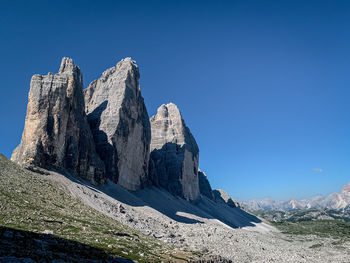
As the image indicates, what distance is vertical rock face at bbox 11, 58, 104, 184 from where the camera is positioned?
5125cm

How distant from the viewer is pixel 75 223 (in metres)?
27.6

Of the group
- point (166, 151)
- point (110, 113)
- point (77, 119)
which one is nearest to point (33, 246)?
point (77, 119)

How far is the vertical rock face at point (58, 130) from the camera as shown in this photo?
51250 mm

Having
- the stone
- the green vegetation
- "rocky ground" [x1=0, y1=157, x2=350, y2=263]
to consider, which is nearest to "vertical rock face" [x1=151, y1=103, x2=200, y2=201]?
the green vegetation

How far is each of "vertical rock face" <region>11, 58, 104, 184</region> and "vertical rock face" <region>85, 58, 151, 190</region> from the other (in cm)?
922

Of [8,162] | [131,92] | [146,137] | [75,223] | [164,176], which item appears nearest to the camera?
[75,223]

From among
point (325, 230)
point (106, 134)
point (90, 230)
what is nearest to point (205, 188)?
point (325, 230)

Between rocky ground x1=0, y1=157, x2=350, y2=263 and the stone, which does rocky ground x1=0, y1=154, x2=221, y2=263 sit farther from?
the stone

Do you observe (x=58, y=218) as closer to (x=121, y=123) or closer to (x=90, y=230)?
(x=90, y=230)

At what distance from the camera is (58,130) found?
53719 millimetres

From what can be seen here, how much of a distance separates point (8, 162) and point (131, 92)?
154ft

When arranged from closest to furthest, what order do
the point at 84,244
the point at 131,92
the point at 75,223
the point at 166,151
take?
the point at 84,244
the point at 75,223
the point at 131,92
the point at 166,151

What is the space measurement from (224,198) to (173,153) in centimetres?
7004

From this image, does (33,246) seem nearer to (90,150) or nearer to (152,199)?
(90,150)
